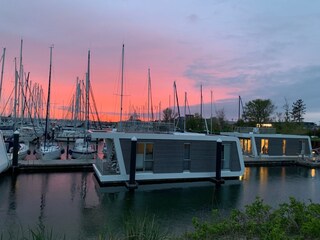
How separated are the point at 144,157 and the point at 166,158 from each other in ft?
4.38

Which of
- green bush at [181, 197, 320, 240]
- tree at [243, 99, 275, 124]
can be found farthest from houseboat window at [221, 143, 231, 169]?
tree at [243, 99, 275, 124]

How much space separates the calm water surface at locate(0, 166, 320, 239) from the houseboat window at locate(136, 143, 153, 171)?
1137 mm

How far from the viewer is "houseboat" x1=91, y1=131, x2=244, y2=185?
1675 cm

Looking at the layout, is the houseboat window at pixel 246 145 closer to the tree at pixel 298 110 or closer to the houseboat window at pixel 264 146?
the houseboat window at pixel 264 146

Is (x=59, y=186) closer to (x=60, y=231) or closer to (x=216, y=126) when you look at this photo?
(x=60, y=231)

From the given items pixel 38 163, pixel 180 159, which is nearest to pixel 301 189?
pixel 180 159

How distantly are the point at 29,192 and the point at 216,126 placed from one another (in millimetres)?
40734

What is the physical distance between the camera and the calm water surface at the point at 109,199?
34.9ft

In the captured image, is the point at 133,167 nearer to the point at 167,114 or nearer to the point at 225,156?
the point at 225,156

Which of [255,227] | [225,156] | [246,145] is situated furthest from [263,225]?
[246,145]

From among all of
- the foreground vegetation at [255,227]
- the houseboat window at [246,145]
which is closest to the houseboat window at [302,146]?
the houseboat window at [246,145]

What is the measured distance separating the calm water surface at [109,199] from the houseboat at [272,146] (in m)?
8.40

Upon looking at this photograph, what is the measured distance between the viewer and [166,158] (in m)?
17.8

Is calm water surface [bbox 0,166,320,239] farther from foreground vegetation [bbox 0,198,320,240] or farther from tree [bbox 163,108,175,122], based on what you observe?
tree [bbox 163,108,175,122]
